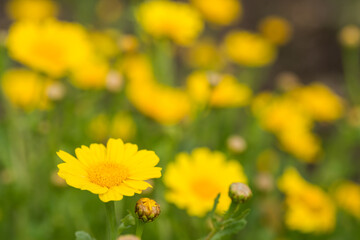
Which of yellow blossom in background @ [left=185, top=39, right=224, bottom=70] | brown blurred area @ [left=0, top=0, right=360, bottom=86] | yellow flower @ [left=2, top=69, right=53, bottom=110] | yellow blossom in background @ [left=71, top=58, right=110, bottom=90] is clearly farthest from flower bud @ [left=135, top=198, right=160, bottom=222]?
brown blurred area @ [left=0, top=0, right=360, bottom=86]

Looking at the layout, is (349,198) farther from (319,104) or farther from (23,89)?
(23,89)

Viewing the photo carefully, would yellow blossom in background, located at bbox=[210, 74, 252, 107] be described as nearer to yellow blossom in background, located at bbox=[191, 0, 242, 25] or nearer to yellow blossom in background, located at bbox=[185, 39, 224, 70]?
yellow blossom in background, located at bbox=[191, 0, 242, 25]

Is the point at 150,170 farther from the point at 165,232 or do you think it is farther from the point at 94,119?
the point at 94,119

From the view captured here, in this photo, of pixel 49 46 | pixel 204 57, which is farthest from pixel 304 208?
pixel 204 57

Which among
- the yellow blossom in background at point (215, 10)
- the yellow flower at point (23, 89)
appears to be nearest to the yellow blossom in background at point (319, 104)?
the yellow blossom in background at point (215, 10)

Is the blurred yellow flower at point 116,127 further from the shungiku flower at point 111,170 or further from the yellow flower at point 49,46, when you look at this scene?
the shungiku flower at point 111,170
